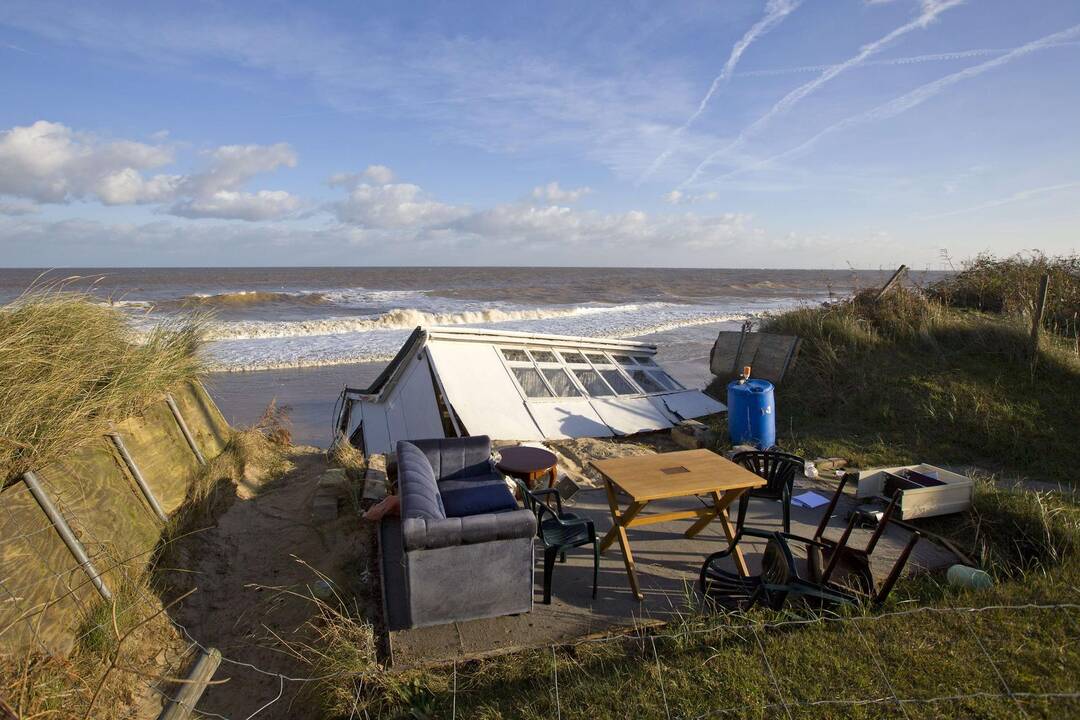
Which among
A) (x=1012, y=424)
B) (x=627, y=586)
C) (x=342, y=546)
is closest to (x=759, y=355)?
(x=1012, y=424)

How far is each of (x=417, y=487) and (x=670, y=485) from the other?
2018 millimetres

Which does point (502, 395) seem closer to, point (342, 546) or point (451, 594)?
point (342, 546)

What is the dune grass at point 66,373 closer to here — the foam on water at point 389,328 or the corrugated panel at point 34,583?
the corrugated panel at point 34,583

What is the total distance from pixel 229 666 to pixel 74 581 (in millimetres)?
1239

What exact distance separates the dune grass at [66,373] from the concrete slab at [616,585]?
3160 mm

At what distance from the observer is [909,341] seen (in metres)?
11.6

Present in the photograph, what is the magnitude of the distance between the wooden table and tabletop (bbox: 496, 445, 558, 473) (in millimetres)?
1052

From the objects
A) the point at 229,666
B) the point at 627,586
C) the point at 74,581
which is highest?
the point at 74,581

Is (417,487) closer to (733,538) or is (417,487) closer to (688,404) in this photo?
(733,538)

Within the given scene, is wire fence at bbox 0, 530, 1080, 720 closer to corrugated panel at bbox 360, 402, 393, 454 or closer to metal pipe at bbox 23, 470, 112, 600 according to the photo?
metal pipe at bbox 23, 470, 112, 600

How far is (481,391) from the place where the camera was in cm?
924

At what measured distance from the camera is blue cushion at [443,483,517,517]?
5230 mm

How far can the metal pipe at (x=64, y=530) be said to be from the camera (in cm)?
433

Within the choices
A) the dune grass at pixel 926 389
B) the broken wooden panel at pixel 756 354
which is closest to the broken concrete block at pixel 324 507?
the dune grass at pixel 926 389
